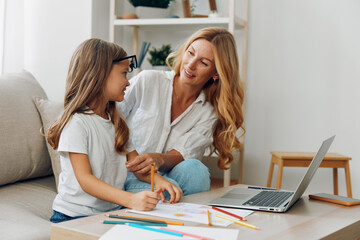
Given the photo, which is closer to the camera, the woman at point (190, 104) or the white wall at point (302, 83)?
the woman at point (190, 104)

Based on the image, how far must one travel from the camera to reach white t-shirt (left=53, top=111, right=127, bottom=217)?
125 cm

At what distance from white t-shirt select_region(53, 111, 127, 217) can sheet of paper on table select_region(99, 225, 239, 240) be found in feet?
1.43

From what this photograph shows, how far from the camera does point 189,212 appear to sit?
3.37ft

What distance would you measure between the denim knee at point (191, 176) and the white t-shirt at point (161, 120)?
12cm

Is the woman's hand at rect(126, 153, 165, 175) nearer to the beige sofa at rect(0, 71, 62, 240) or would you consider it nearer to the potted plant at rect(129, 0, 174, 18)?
the beige sofa at rect(0, 71, 62, 240)

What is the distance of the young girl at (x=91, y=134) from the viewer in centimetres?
123

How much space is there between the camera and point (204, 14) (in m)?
2.86

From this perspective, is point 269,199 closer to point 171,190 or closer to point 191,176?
point 171,190

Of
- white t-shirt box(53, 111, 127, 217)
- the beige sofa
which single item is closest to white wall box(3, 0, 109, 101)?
the beige sofa

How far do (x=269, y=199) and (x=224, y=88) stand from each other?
0.65 metres

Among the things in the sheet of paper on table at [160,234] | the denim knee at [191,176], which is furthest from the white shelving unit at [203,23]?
the sheet of paper on table at [160,234]

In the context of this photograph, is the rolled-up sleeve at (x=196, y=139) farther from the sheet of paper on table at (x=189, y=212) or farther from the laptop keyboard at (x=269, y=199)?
the sheet of paper on table at (x=189, y=212)

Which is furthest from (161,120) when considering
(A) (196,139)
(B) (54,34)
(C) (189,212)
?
(B) (54,34)

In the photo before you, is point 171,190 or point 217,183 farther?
point 217,183
